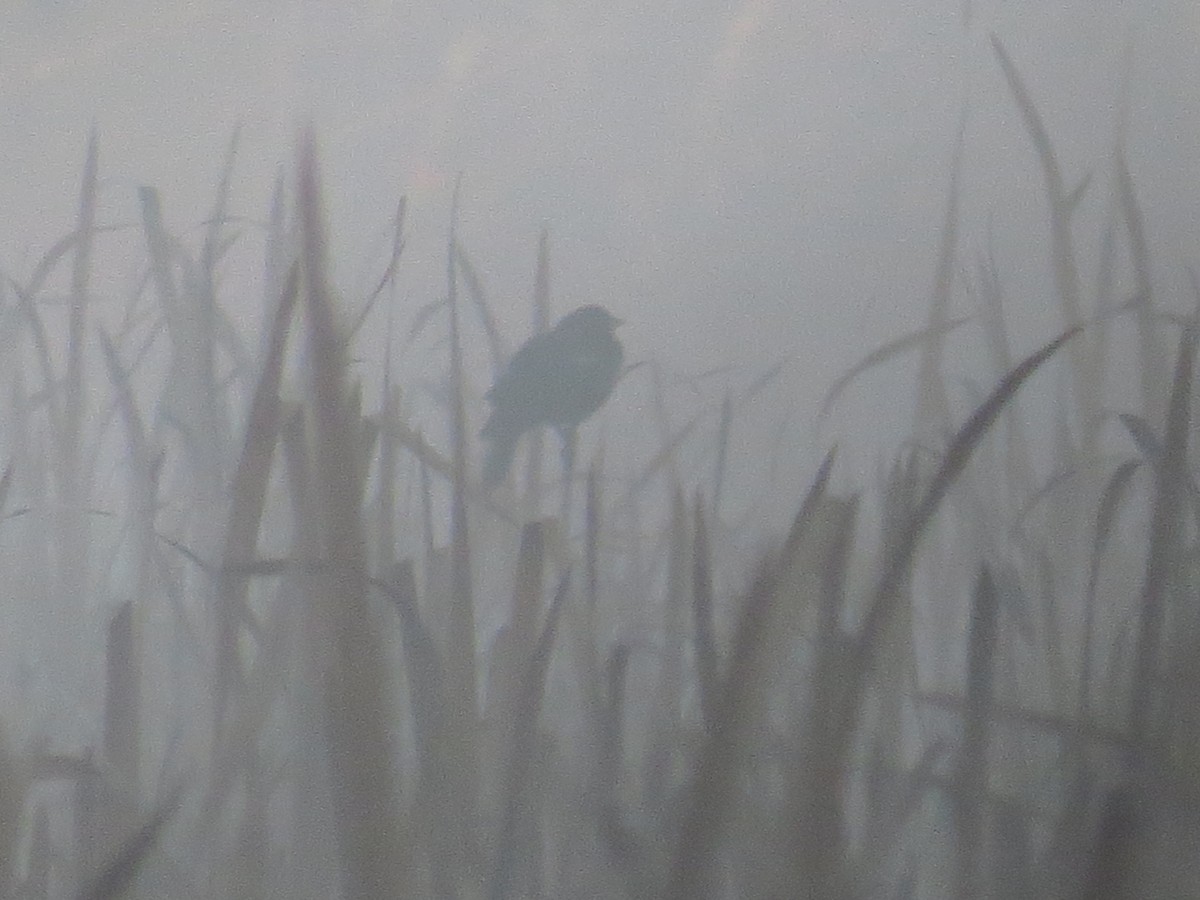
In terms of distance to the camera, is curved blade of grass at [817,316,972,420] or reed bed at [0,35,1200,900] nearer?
reed bed at [0,35,1200,900]

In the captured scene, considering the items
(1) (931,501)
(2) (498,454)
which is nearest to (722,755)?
(1) (931,501)

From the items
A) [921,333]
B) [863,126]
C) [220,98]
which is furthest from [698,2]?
[921,333]

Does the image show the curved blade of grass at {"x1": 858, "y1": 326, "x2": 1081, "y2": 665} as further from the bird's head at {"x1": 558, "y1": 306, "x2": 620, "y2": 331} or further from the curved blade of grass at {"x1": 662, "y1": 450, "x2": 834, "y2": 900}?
→ the bird's head at {"x1": 558, "y1": 306, "x2": 620, "y2": 331}

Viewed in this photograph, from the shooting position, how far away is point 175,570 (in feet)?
2.35

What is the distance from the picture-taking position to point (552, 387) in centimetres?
55

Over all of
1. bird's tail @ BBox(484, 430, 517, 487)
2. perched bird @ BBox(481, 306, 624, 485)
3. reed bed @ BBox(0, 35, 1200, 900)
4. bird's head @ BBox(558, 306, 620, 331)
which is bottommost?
reed bed @ BBox(0, 35, 1200, 900)

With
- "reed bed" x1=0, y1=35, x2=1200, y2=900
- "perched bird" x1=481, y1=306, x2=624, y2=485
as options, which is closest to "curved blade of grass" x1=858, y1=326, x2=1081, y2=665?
"reed bed" x1=0, y1=35, x2=1200, y2=900

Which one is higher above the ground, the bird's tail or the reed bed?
the bird's tail

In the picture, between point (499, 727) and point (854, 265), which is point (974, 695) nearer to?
point (499, 727)

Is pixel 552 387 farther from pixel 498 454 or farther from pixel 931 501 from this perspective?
pixel 931 501

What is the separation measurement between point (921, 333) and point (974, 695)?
304 mm

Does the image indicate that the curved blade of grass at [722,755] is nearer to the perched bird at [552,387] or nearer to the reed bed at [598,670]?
the reed bed at [598,670]

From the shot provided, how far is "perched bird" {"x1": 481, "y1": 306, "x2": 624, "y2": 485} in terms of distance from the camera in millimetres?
542

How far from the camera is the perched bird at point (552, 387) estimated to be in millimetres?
542
